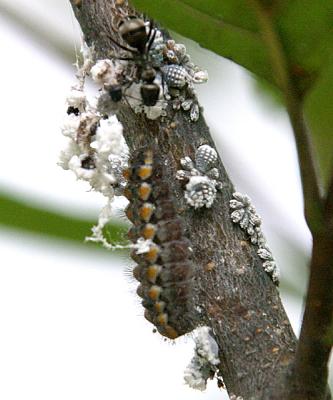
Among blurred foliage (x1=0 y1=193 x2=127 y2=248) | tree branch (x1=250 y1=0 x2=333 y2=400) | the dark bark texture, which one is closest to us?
tree branch (x1=250 y1=0 x2=333 y2=400)

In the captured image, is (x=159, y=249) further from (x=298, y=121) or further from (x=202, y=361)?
(x=298, y=121)

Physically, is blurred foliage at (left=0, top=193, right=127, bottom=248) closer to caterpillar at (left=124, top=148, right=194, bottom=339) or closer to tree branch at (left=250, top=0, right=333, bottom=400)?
caterpillar at (left=124, top=148, right=194, bottom=339)

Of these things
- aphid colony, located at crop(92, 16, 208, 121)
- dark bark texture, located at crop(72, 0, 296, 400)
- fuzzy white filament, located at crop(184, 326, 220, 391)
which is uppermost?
aphid colony, located at crop(92, 16, 208, 121)

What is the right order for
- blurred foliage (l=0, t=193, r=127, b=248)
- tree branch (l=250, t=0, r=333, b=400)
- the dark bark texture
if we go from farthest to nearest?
blurred foliage (l=0, t=193, r=127, b=248) < the dark bark texture < tree branch (l=250, t=0, r=333, b=400)

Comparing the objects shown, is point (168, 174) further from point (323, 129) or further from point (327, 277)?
point (327, 277)

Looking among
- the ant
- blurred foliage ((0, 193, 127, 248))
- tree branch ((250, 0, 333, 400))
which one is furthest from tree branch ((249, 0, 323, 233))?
blurred foliage ((0, 193, 127, 248))

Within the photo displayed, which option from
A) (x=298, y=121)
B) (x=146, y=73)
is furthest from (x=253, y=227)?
(x=298, y=121)

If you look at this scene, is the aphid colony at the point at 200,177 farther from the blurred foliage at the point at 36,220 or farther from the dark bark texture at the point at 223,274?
the blurred foliage at the point at 36,220

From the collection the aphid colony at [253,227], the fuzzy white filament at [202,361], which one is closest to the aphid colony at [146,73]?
the aphid colony at [253,227]
